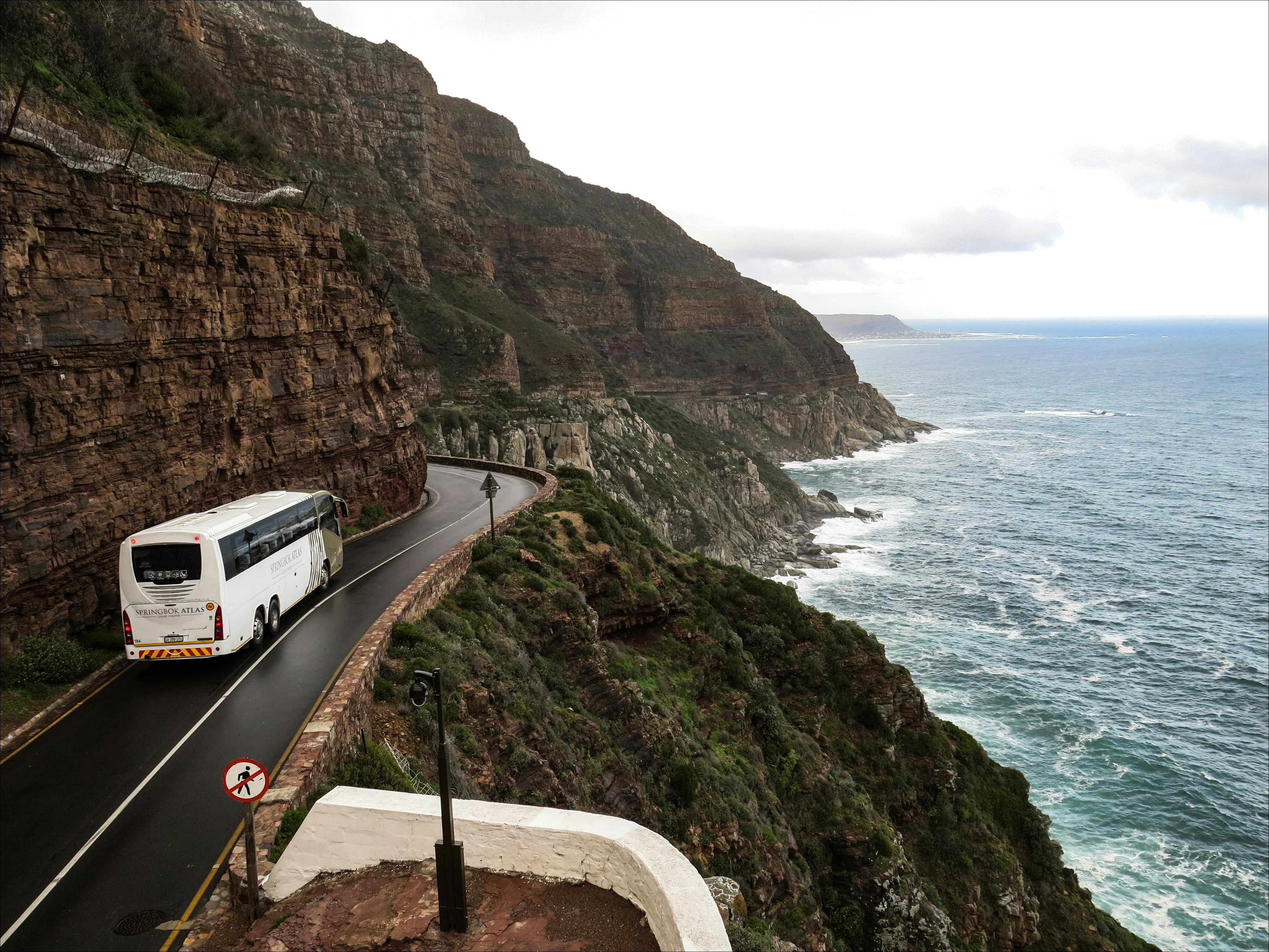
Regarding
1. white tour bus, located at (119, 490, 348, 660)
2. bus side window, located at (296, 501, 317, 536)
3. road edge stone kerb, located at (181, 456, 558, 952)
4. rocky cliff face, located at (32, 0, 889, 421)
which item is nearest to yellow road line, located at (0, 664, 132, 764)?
white tour bus, located at (119, 490, 348, 660)

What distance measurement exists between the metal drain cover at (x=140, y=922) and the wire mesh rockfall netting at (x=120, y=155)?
1325cm

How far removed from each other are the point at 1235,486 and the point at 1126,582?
135ft

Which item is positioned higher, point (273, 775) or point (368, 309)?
point (368, 309)

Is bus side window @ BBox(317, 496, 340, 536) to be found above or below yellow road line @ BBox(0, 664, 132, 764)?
above

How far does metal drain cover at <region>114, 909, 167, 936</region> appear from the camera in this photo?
840 cm

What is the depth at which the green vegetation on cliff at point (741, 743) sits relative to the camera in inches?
639

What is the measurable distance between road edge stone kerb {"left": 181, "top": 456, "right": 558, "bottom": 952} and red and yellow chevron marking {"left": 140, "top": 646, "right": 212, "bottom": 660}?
2.59 m

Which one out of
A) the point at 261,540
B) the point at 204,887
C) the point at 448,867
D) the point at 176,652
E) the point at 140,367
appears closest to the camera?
the point at 448,867

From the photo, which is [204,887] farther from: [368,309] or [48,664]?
[368,309]

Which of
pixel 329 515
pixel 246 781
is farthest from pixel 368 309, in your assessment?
Answer: pixel 246 781

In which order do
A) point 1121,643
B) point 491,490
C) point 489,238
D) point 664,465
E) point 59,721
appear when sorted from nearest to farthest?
point 59,721
point 491,490
point 1121,643
point 664,465
point 489,238

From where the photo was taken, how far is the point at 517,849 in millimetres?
8273

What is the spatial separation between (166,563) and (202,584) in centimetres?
69

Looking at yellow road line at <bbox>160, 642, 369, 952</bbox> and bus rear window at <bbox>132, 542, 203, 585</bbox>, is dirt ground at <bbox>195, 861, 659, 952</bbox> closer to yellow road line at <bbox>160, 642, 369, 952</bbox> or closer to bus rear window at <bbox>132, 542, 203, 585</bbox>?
yellow road line at <bbox>160, 642, 369, 952</bbox>
